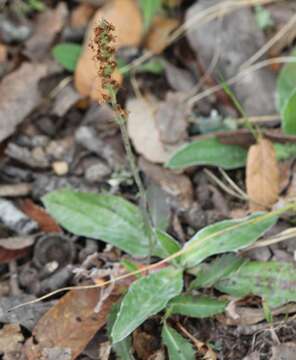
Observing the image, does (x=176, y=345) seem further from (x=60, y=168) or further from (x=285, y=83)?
(x=285, y=83)

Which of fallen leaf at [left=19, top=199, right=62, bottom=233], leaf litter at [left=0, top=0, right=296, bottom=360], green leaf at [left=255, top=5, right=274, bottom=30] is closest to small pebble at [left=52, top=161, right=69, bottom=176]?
leaf litter at [left=0, top=0, right=296, bottom=360]

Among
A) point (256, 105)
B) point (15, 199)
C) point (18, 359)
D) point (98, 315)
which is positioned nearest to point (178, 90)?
point (256, 105)

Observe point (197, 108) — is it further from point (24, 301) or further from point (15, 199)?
point (24, 301)

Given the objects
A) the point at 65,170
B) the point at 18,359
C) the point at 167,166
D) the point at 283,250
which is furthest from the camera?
the point at 65,170

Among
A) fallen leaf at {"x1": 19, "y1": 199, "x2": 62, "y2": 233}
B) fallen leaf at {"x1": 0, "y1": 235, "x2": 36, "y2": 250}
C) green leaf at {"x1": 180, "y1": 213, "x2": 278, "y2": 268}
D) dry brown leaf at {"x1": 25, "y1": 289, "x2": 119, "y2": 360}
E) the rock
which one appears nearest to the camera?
dry brown leaf at {"x1": 25, "y1": 289, "x2": 119, "y2": 360}

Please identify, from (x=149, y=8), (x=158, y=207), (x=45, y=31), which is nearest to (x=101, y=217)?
(x=158, y=207)

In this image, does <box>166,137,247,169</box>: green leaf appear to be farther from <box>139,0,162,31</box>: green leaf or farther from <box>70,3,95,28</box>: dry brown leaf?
<box>70,3,95,28</box>: dry brown leaf
